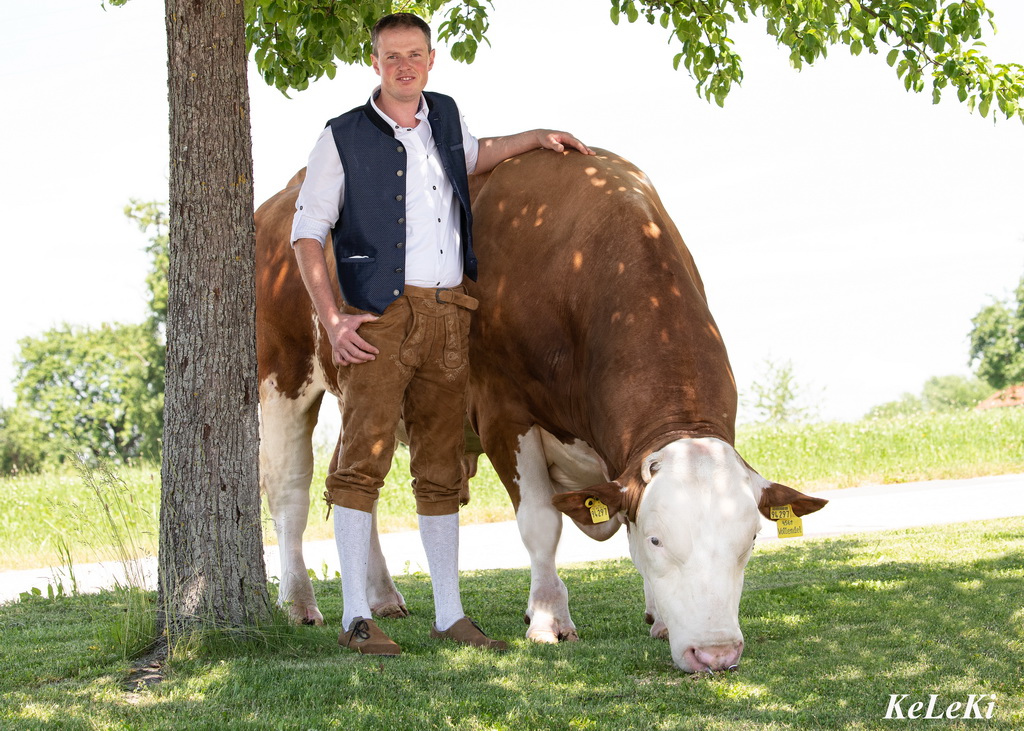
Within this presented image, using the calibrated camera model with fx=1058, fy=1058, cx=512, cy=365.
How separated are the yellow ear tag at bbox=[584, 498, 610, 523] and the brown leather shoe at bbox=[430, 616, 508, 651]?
833 mm

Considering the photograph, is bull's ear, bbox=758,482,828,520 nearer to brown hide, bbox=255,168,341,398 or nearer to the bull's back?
the bull's back

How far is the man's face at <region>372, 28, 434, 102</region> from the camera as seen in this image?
4816 mm

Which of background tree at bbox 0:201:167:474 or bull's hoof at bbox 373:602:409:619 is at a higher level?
background tree at bbox 0:201:167:474

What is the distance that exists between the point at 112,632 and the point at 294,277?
2.77 metres

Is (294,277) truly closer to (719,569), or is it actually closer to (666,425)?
(666,425)

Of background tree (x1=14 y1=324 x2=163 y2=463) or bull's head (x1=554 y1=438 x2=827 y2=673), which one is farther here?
background tree (x1=14 y1=324 x2=163 y2=463)

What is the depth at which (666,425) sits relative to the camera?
4.46 metres

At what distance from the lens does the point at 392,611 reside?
6.44m

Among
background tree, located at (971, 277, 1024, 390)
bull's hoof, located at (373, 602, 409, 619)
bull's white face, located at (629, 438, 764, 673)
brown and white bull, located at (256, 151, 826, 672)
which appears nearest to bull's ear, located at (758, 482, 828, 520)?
brown and white bull, located at (256, 151, 826, 672)

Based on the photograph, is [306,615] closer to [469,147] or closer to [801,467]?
[469,147]

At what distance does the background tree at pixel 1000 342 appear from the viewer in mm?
55656

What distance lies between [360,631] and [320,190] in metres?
1.98

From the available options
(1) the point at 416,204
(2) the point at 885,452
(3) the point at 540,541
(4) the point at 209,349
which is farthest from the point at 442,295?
(2) the point at 885,452

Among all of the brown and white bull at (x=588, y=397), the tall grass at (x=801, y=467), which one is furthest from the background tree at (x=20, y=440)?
the brown and white bull at (x=588, y=397)
